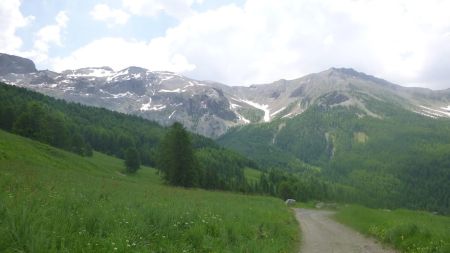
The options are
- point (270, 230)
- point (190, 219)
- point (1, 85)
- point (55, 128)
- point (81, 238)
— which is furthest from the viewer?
point (1, 85)

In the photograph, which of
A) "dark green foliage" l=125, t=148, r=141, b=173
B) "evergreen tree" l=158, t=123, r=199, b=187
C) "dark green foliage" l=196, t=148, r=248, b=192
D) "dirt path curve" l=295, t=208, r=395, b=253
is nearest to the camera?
"dirt path curve" l=295, t=208, r=395, b=253

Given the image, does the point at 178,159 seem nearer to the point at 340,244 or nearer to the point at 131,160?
the point at 131,160

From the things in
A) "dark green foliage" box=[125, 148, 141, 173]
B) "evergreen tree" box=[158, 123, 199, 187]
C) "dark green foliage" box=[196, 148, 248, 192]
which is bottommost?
"dark green foliage" box=[196, 148, 248, 192]

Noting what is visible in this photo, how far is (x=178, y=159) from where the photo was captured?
79.6 m

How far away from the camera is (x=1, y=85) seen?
581 ft

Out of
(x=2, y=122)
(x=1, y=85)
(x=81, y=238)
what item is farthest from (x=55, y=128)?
(x=81, y=238)

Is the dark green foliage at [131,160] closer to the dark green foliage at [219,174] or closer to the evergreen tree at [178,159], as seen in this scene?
the dark green foliage at [219,174]

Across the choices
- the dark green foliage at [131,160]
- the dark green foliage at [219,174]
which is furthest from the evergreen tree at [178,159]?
the dark green foliage at [131,160]

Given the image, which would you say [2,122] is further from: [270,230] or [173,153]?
[270,230]

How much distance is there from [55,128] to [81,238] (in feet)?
335

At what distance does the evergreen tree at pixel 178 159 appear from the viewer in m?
79.4

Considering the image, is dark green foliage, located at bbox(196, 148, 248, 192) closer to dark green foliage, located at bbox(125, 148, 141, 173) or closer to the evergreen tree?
dark green foliage, located at bbox(125, 148, 141, 173)

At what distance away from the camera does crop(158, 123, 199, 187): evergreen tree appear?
79375mm

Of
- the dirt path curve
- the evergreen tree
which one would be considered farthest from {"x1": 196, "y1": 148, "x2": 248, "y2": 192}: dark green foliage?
the dirt path curve
